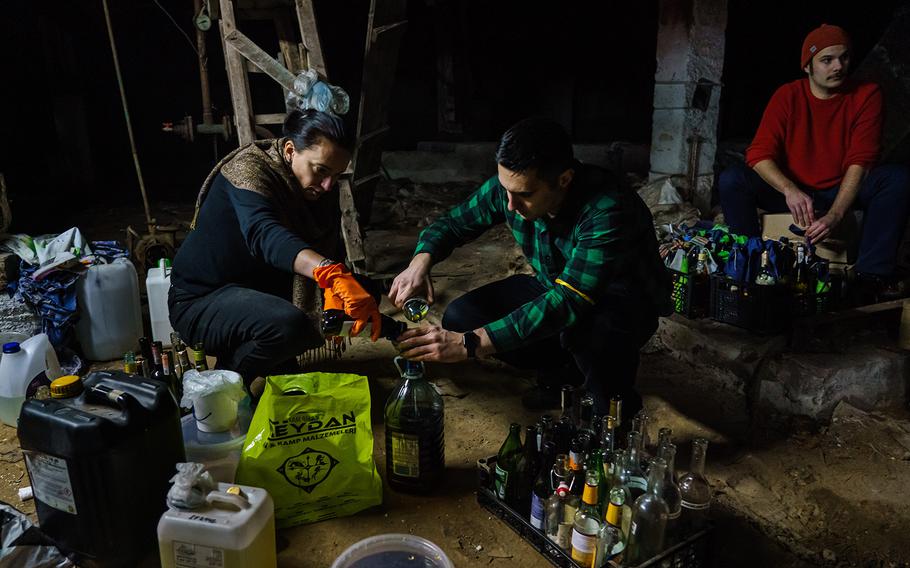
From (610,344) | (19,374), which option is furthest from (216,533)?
(19,374)

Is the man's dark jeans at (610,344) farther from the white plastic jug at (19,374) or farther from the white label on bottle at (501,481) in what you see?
the white plastic jug at (19,374)

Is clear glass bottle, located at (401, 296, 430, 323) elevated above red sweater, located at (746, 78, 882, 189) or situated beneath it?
situated beneath

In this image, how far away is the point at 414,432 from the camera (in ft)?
7.47

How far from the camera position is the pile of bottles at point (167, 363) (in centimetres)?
256

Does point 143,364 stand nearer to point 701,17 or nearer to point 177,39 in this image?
point 701,17

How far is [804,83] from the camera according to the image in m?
3.81

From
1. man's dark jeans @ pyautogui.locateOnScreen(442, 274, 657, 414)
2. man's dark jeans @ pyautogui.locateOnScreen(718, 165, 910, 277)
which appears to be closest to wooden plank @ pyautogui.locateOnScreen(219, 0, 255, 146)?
man's dark jeans @ pyautogui.locateOnScreen(442, 274, 657, 414)

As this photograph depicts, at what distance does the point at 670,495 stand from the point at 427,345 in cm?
92

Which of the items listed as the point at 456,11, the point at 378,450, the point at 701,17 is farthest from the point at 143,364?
the point at 456,11

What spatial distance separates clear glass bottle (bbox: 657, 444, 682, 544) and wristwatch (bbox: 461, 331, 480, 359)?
715 mm

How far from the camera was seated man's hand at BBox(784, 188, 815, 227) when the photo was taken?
11.6ft

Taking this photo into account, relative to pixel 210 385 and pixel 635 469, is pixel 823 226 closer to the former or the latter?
pixel 635 469

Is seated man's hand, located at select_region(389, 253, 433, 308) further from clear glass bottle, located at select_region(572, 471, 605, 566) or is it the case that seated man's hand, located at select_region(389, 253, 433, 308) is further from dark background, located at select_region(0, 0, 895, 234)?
dark background, located at select_region(0, 0, 895, 234)

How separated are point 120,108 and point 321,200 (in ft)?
27.1
